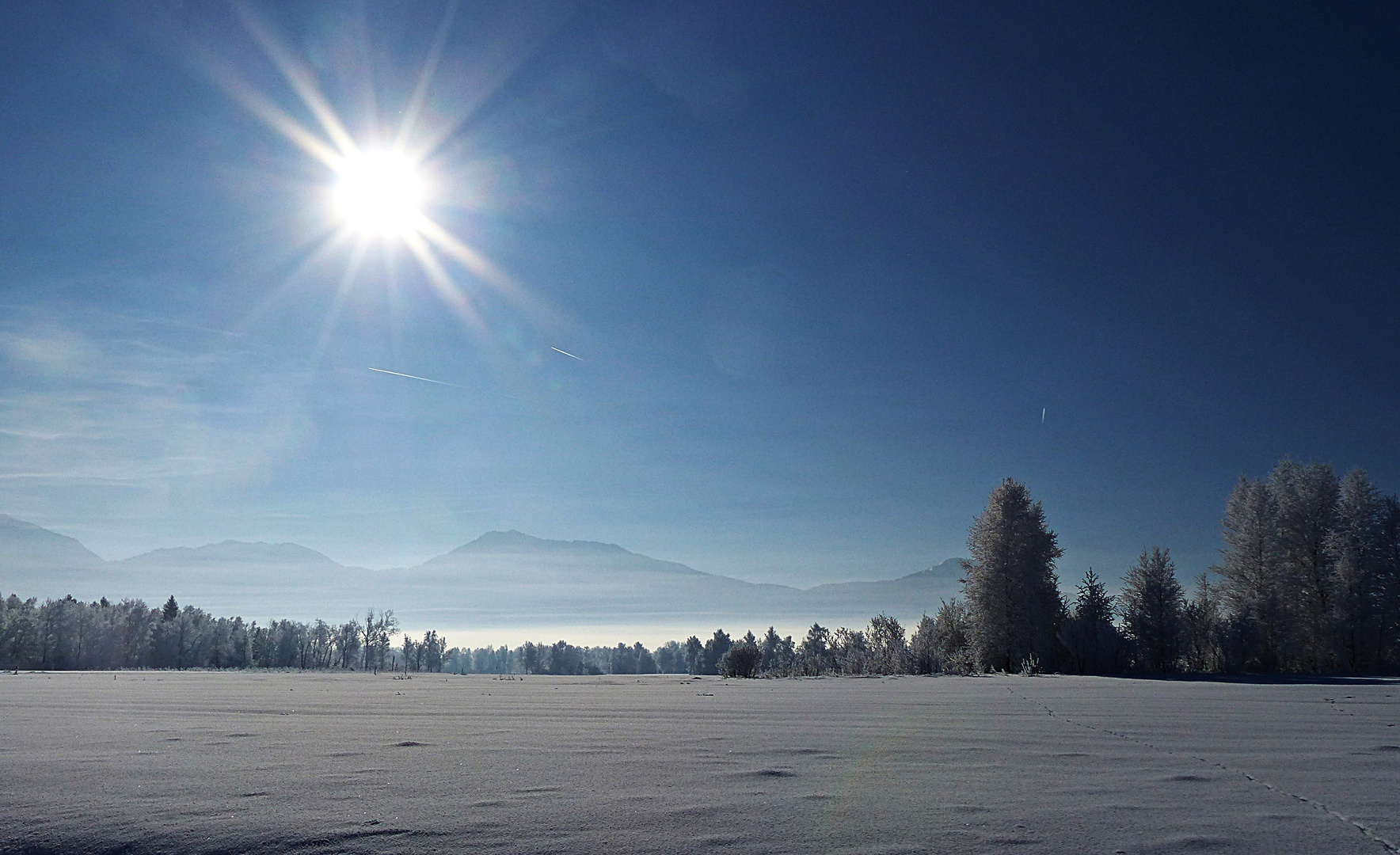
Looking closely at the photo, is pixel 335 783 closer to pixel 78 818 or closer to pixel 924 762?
pixel 78 818

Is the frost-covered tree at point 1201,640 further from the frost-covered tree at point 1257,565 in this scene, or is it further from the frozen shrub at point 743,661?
the frozen shrub at point 743,661

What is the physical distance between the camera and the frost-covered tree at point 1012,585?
75.3ft

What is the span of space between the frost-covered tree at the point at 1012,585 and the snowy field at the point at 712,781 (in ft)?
47.7

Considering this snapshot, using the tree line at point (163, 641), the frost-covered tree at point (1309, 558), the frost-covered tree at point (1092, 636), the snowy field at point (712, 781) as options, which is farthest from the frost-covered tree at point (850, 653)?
the tree line at point (163, 641)

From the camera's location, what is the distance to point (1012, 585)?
77.5 feet

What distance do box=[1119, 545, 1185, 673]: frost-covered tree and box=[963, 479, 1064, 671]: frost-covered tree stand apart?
210 centimetres

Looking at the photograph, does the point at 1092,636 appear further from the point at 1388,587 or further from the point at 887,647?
the point at 1388,587

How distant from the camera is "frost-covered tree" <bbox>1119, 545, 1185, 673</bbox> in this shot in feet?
72.4

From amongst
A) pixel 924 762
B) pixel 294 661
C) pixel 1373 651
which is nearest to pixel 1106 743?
pixel 924 762

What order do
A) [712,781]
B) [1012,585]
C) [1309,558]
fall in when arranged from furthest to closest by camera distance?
[1309,558]
[1012,585]
[712,781]

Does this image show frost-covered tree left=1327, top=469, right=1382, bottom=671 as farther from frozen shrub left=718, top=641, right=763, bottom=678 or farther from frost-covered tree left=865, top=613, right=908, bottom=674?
frozen shrub left=718, top=641, right=763, bottom=678

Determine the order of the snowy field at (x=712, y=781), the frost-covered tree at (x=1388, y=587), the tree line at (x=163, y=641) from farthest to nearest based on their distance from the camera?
the tree line at (x=163, y=641), the frost-covered tree at (x=1388, y=587), the snowy field at (x=712, y=781)

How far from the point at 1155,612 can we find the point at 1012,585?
4.06 meters

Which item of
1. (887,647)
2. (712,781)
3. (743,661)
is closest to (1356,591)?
(887,647)
